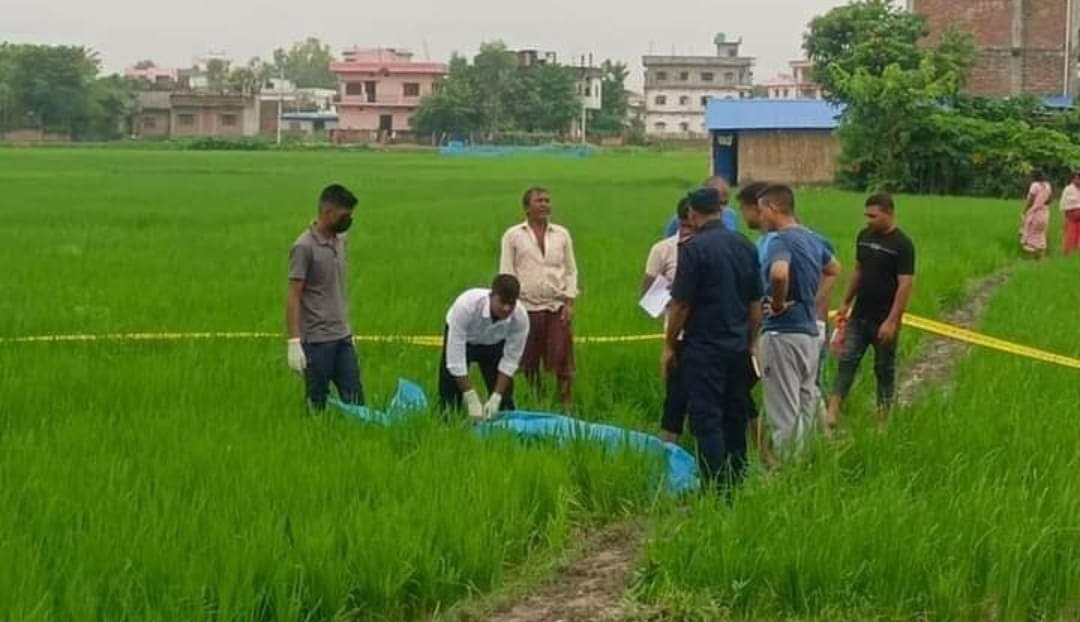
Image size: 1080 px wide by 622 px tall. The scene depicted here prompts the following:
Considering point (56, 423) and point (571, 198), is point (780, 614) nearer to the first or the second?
point (56, 423)

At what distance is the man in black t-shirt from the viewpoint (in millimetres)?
8922

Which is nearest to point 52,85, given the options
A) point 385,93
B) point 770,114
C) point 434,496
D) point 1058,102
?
point 385,93

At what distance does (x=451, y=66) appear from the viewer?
91.8 meters

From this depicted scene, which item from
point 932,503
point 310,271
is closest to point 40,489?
point 310,271

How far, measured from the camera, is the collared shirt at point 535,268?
923 cm

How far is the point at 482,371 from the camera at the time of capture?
331 inches

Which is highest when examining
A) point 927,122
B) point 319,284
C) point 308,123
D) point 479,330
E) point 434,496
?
point 308,123

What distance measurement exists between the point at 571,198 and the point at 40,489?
85.9ft

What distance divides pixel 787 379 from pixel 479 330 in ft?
5.18

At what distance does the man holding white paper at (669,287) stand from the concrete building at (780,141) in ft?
110

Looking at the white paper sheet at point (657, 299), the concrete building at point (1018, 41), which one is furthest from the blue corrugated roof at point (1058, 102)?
the white paper sheet at point (657, 299)

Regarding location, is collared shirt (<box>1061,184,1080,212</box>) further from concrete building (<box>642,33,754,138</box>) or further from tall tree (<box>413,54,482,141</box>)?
concrete building (<box>642,33,754,138</box>)

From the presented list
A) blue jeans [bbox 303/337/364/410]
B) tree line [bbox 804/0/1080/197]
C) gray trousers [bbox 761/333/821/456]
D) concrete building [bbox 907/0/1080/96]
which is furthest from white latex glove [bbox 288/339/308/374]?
concrete building [bbox 907/0/1080/96]

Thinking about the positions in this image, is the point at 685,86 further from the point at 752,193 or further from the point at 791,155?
the point at 752,193
